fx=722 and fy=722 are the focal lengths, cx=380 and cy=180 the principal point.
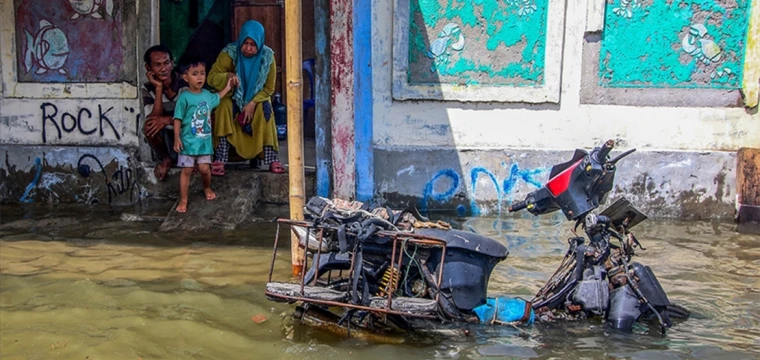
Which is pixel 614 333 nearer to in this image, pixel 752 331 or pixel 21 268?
pixel 752 331

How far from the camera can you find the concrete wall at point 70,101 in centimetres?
773

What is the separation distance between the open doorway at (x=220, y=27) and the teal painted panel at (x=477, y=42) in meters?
2.50

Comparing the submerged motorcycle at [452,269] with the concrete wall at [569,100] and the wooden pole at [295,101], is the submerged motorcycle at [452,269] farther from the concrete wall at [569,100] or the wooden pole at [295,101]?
the concrete wall at [569,100]

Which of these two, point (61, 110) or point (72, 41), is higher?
point (72, 41)

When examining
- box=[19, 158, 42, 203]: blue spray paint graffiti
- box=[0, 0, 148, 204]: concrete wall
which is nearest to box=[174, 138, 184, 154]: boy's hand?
box=[0, 0, 148, 204]: concrete wall

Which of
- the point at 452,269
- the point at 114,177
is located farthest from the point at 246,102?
the point at 452,269

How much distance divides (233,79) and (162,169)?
1.27 meters

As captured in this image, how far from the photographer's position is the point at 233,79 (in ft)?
24.2

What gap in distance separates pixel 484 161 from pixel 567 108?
103cm

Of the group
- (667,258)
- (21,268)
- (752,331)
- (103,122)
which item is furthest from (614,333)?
(103,122)

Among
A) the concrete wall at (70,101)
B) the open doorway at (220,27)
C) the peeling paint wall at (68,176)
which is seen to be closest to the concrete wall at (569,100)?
the open doorway at (220,27)

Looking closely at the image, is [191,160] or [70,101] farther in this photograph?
[70,101]

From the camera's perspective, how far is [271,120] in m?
7.77

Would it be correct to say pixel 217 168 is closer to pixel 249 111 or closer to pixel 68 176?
pixel 249 111
